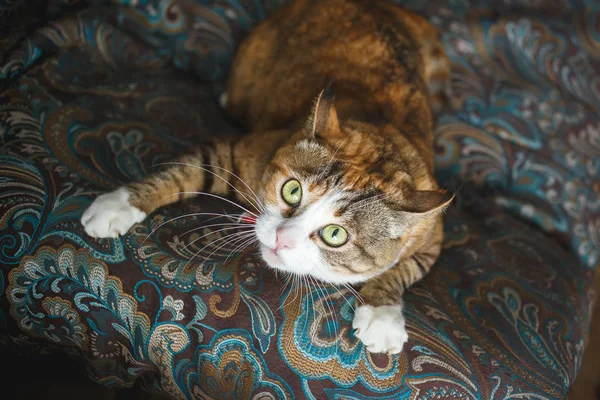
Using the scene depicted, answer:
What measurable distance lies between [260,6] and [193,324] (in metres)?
1.46

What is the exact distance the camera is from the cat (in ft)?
3.80

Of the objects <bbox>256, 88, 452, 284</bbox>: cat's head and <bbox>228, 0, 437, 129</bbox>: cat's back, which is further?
<bbox>228, 0, 437, 129</bbox>: cat's back

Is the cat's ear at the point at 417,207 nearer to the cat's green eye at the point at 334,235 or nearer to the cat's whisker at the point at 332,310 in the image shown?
the cat's green eye at the point at 334,235

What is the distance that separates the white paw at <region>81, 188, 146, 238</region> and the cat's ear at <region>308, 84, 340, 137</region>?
0.52 metres

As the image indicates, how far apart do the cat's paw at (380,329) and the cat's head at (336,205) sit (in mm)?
116

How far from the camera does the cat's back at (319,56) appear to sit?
5.22 feet

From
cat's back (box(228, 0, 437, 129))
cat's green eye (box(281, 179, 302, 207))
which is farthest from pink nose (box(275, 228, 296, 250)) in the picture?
cat's back (box(228, 0, 437, 129))

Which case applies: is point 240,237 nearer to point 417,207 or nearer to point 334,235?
point 334,235

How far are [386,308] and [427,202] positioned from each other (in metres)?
0.29

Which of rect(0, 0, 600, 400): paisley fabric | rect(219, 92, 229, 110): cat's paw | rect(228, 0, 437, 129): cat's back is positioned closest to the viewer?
rect(0, 0, 600, 400): paisley fabric

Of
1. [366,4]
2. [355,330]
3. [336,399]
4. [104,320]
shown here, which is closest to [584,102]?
[366,4]

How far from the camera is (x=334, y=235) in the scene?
1.17 m

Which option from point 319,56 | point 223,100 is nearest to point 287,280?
point 319,56

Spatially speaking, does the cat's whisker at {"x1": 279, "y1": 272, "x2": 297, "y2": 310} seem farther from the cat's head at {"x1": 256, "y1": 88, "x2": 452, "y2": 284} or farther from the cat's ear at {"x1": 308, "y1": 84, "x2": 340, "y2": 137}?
the cat's ear at {"x1": 308, "y1": 84, "x2": 340, "y2": 137}
